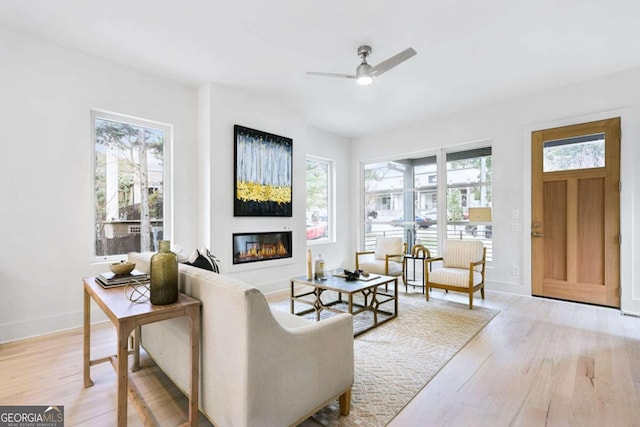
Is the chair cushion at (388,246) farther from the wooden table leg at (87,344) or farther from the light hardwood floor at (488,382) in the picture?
the wooden table leg at (87,344)

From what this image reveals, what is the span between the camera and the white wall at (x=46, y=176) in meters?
2.81

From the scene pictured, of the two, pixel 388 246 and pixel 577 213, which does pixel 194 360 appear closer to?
pixel 388 246

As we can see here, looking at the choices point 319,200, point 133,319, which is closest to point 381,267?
point 319,200

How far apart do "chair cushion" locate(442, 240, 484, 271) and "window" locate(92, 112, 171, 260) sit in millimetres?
3959

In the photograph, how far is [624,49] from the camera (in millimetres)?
3154

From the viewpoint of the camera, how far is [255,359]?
1293 mm

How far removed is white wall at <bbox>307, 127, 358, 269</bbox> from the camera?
5.95m

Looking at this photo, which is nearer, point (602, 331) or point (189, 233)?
point (602, 331)

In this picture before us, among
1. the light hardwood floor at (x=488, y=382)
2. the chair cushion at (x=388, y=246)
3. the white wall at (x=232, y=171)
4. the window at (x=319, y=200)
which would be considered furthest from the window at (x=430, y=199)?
the light hardwood floor at (x=488, y=382)

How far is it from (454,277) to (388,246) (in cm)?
129

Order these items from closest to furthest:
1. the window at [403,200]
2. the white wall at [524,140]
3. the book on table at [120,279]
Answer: the book on table at [120,279], the white wall at [524,140], the window at [403,200]

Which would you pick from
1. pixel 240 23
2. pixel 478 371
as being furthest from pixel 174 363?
pixel 240 23

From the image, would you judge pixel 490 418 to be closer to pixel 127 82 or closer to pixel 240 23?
pixel 240 23

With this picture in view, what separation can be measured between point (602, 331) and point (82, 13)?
5748mm
